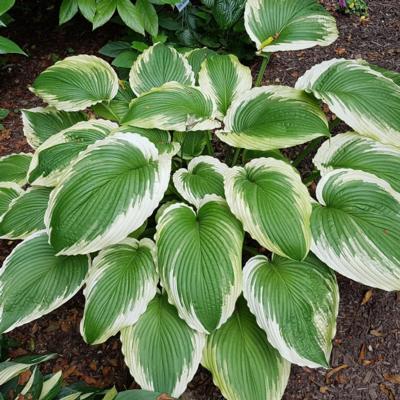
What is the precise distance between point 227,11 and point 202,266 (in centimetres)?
164

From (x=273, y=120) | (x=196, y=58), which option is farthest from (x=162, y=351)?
(x=196, y=58)

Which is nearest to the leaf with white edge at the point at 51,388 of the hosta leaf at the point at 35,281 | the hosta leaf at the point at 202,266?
the hosta leaf at the point at 35,281

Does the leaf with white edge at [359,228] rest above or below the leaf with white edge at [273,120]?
below

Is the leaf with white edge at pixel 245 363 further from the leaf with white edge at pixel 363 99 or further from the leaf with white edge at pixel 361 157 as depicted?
the leaf with white edge at pixel 363 99

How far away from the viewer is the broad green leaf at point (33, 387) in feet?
3.77

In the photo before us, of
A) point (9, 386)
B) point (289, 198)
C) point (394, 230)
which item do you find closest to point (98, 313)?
point (9, 386)

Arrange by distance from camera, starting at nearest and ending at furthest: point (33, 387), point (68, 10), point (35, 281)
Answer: point (33, 387)
point (35, 281)
point (68, 10)

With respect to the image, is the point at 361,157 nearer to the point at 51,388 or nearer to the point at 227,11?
the point at 227,11

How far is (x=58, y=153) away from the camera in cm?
166

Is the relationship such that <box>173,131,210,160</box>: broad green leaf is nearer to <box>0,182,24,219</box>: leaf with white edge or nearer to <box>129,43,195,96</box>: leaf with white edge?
<box>129,43,195,96</box>: leaf with white edge

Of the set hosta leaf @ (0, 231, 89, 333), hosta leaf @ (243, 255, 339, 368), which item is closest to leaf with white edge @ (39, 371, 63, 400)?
hosta leaf @ (0, 231, 89, 333)

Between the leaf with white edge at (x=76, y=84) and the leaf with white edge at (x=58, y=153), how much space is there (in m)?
0.18

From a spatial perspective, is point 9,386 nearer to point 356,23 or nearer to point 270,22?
point 270,22

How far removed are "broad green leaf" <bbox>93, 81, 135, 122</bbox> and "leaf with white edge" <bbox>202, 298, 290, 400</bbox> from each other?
3.57 ft
